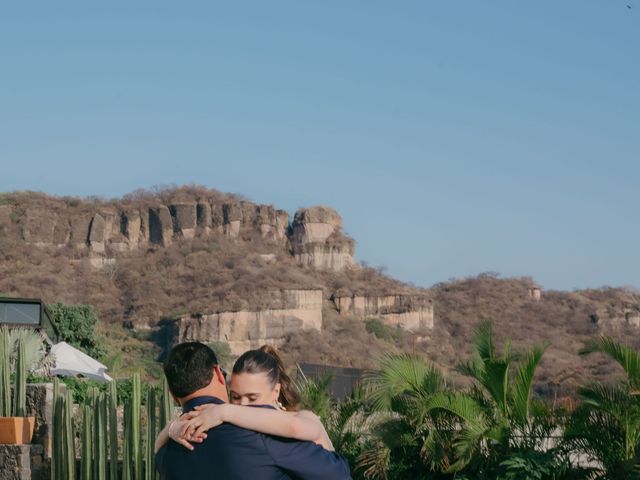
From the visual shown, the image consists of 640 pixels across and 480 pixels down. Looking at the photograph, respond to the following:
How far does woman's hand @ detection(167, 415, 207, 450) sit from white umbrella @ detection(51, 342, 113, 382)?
1852 centimetres

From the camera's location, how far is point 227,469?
2990 mm

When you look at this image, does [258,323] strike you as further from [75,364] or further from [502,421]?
[502,421]

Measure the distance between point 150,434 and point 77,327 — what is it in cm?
2996

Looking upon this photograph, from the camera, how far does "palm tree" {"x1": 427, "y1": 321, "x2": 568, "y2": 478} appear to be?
1048 centimetres

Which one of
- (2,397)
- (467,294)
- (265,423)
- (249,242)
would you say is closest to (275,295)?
(249,242)

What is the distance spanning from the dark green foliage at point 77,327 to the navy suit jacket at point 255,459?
3645 cm

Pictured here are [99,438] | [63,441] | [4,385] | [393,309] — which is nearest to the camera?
[99,438]

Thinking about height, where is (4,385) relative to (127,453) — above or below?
above

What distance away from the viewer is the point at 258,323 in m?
80.2

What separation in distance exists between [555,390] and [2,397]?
19.8ft

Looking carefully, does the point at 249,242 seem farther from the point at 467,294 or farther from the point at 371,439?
the point at 371,439

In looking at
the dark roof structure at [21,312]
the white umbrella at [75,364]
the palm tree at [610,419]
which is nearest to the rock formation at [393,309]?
the white umbrella at [75,364]

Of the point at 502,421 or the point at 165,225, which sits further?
the point at 165,225

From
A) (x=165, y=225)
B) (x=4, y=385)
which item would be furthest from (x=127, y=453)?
(x=165, y=225)
